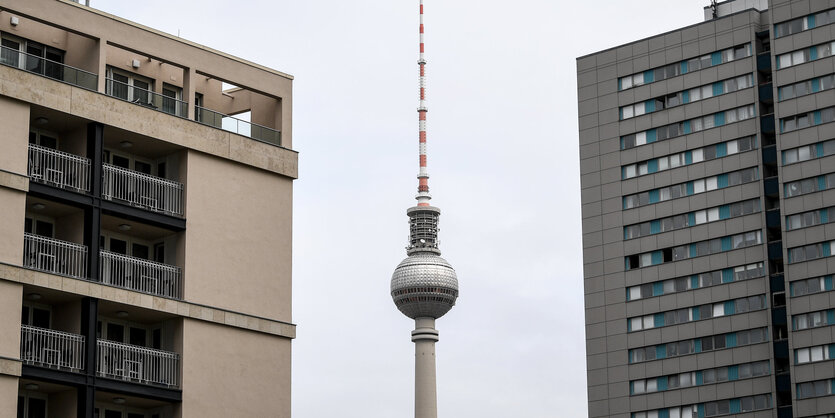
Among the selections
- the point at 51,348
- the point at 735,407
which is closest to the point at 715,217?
the point at 735,407

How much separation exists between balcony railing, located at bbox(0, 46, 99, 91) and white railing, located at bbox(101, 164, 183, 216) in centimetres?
267

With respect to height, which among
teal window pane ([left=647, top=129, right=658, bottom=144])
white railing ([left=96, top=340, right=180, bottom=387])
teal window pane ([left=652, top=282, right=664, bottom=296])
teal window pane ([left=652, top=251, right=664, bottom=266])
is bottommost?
white railing ([left=96, top=340, right=180, bottom=387])

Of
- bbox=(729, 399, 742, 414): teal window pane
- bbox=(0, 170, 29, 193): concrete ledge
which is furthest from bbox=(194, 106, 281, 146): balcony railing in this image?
bbox=(729, 399, 742, 414): teal window pane

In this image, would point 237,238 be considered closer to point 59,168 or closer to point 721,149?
point 59,168

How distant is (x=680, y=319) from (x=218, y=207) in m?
82.2

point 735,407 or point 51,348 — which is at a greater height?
point 735,407

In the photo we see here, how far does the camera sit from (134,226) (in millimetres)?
50500

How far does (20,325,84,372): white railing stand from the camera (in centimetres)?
4641

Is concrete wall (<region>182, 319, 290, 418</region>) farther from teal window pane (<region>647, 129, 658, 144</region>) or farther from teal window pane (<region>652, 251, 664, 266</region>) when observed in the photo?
teal window pane (<region>647, 129, 658, 144</region>)

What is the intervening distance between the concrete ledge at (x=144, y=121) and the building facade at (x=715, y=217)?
7426 cm

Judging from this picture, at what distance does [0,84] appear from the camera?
155 ft

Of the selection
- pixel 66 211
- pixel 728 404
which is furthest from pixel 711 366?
pixel 66 211

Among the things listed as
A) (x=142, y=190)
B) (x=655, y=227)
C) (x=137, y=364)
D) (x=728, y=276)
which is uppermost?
(x=655, y=227)

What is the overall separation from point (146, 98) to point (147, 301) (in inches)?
269
